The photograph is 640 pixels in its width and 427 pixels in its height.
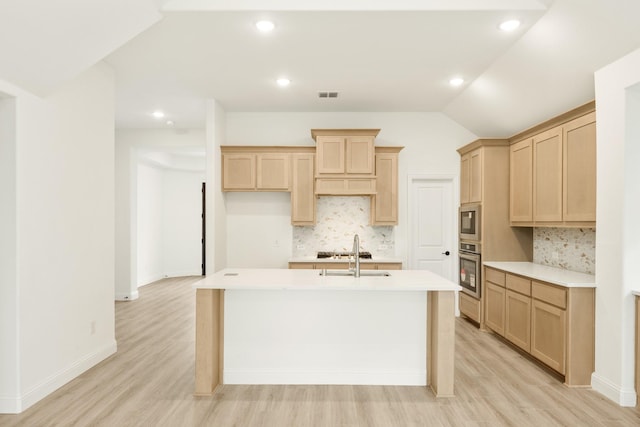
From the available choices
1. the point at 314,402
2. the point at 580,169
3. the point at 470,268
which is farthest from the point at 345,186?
the point at 314,402

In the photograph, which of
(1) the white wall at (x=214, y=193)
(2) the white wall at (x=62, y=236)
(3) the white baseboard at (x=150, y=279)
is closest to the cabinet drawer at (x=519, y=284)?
(1) the white wall at (x=214, y=193)

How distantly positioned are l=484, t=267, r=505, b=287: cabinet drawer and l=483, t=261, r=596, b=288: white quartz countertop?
63 millimetres

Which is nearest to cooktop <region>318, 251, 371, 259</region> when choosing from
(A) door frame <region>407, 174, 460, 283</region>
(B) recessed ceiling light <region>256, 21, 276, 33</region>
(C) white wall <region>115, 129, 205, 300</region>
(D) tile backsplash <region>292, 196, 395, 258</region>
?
(D) tile backsplash <region>292, 196, 395, 258</region>

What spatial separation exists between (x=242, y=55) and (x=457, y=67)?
222 centimetres

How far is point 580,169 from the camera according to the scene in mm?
3480

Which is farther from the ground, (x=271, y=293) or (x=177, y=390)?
(x=271, y=293)

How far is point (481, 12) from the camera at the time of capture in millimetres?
2914

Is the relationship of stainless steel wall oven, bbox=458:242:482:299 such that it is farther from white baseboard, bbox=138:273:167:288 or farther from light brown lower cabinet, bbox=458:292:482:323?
white baseboard, bbox=138:273:167:288

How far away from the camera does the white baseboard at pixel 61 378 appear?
276cm

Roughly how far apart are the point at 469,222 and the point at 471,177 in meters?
0.62

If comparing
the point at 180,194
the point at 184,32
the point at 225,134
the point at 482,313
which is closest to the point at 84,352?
the point at 184,32

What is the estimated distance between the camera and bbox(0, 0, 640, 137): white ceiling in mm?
2613

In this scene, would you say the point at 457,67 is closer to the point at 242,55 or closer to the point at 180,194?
the point at 242,55

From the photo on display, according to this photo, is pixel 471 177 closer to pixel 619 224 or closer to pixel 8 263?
pixel 619 224
